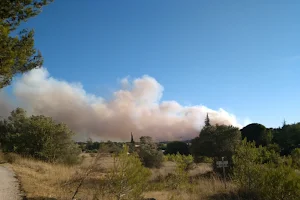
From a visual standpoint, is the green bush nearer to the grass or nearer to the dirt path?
the grass

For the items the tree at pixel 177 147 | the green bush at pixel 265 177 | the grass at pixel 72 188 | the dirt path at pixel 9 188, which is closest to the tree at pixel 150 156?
the grass at pixel 72 188

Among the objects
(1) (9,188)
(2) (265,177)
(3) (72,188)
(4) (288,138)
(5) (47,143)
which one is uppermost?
(4) (288,138)

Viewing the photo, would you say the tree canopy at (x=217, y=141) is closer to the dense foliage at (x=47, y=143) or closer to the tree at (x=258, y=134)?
the dense foliage at (x=47, y=143)

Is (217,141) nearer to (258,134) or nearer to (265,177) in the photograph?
(265,177)

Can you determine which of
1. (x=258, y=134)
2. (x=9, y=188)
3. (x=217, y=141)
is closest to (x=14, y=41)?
(x=9, y=188)

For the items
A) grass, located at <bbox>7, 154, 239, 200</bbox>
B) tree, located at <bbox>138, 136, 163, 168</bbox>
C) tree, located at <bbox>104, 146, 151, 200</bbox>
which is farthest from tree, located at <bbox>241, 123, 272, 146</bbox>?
tree, located at <bbox>104, 146, 151, 200</bbox>

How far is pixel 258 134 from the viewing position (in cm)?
5231

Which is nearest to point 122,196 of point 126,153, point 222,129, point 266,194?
point 126,153

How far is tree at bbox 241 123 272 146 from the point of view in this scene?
161ft

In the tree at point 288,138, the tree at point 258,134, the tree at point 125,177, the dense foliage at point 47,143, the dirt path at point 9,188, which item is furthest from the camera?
the tree at point 258,134

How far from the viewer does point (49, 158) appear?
81.9 ft

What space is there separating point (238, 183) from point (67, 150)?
17.3 metres

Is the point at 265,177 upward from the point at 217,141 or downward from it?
downward

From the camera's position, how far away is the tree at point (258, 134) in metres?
49.2
